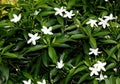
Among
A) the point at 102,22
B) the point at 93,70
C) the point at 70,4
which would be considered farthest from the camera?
the point at 70,4

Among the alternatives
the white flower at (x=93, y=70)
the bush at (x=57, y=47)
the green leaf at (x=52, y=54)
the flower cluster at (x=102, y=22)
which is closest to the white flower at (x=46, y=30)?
the bush at (x=57, y=47)

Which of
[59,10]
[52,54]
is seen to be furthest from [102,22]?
[52,54]

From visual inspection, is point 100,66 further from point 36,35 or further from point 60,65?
point 36,35

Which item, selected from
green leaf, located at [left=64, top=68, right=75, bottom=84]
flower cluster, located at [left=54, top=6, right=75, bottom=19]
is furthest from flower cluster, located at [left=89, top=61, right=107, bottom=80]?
flower cluster, located at [left=54, top=6, right=75, bottom=19]

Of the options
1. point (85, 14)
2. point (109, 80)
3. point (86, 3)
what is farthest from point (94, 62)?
point (86, 3)

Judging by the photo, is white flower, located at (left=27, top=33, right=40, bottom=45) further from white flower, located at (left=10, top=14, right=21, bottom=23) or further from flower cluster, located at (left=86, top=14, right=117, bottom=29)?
flower cluster, located at (left=86, top=14, right=117, bottom=29)

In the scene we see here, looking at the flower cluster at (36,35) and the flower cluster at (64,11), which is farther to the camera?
the flower cluster at (64,11)

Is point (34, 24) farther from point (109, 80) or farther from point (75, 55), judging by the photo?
point (109, 80)

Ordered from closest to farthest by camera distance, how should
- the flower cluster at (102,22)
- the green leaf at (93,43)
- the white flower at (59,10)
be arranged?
the green leaf at (93,43)
the flower cluster at (102,22)
the white flower at (59,10)

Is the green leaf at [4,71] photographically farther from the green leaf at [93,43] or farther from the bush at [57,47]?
the green leaf at [93,43]

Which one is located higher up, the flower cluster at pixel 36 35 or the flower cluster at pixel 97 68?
the flower cluster at pixel 36 35

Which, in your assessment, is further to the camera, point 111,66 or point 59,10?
point 59,10
